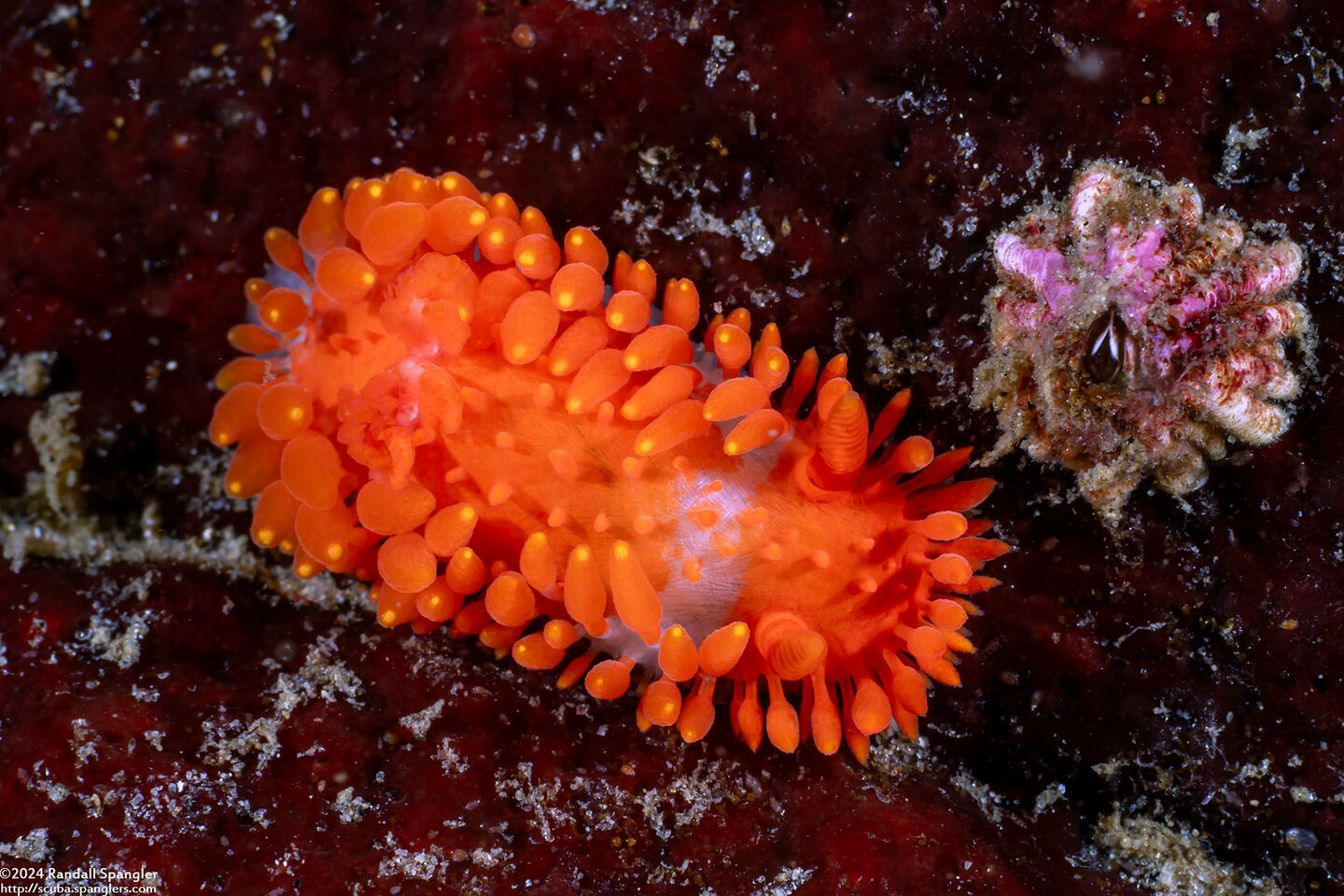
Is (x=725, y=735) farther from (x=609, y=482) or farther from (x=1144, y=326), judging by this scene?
(x=1144, y=326)

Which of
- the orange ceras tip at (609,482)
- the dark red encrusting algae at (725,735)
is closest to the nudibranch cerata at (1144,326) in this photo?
the dark red encrusting algae at (725,735)

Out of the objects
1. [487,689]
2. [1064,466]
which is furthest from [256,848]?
[1064,466]

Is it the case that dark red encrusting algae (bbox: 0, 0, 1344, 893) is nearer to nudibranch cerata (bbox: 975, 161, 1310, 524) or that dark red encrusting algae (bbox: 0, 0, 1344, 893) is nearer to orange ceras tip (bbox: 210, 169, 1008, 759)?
nudibranch cerata (bbox: 975, 161, 1310, 524)

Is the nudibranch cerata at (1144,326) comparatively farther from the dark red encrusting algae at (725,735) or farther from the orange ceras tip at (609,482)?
the orange ceras tip at (609,482)

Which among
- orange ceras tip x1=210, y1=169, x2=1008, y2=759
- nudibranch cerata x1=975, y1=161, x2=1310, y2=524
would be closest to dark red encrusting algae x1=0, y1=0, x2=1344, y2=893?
nudibranch cerata x1=975, y1=161, x2=1310, y2=524

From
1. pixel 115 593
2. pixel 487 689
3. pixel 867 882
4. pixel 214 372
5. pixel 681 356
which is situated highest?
pixel 214 372

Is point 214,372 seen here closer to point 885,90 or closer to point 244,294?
point 244,294
